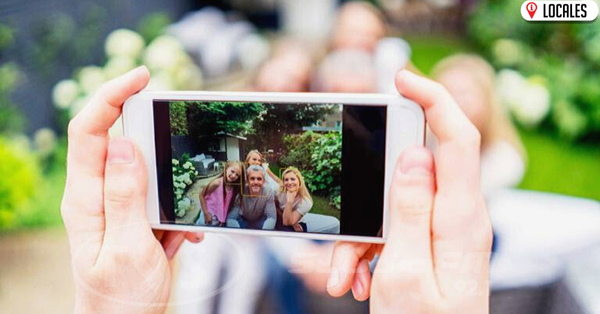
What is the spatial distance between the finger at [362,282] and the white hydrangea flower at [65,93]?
112 centimetres

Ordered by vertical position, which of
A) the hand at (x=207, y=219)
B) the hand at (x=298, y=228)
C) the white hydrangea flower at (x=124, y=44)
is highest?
the white hydrangea flower at (x=124, y=44)

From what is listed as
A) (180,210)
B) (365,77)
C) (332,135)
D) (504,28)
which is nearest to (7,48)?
→ (365,77)

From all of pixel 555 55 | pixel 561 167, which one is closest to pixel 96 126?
pixel 561 167

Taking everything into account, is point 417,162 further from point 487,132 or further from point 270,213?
point 487,132

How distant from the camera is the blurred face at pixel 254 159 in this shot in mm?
457

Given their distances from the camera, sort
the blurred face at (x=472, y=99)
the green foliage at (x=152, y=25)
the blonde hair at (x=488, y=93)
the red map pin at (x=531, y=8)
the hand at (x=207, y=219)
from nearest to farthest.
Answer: the hand at (x=207, y=219)
the red map pin at (x=531, y=8)
the blurred face at (x=472, y=99)
the blonde hair at (x=488, y=93)
the green foliage at (x=152, y=25)

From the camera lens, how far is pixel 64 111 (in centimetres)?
142

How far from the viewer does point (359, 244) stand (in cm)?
49

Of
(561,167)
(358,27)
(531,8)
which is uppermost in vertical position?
(358,27)

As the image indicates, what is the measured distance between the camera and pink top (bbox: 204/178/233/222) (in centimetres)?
48

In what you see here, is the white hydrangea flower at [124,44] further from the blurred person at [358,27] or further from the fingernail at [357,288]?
the fingernail at [357,288]

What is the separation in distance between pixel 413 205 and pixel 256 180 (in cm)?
14

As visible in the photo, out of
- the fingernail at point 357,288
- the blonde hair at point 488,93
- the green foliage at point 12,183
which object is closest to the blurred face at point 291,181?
the fingernail at point 357,288

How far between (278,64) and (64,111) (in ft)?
1.96
